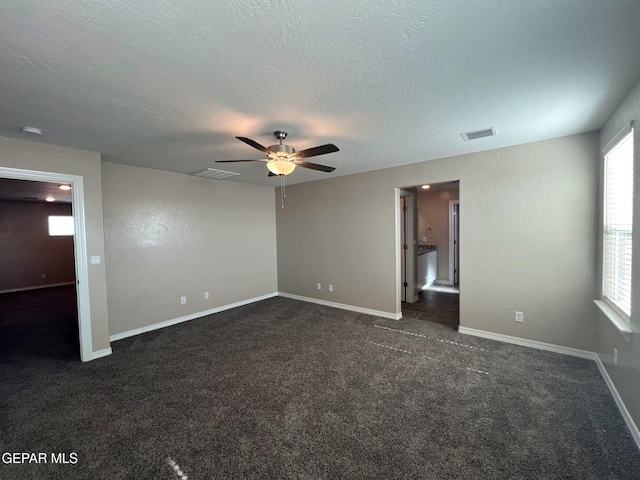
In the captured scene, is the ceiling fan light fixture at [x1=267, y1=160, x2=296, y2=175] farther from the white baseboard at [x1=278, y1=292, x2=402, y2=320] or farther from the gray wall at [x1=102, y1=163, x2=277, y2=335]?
the white baseboard at [x1=278, y1=292, x2=402, y2=320]

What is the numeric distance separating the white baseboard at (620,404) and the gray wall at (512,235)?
37 centimetres

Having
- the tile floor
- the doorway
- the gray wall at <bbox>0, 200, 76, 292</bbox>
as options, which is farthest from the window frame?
the gray wall at <bbox>0, 200, 76, 292</bbox>

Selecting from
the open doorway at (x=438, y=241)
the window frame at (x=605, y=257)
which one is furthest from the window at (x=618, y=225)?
the open doorway at (x=438, y=241)

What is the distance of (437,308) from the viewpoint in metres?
4.97

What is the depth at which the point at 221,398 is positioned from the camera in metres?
2.41

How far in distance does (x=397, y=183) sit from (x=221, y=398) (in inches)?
145

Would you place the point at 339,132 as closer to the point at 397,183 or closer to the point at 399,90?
the point at 399,90

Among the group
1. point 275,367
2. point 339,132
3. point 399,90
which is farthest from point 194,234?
point 399,90

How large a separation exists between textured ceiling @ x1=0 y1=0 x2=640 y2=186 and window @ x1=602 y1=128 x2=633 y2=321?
0.45 metres

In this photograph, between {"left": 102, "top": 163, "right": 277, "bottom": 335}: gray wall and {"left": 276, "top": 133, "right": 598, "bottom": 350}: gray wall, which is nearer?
{"left": 276, "top": 133, "right": 598, "bottom": 350}: gray wall

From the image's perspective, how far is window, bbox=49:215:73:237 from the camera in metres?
7.84

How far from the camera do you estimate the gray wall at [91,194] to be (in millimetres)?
2914

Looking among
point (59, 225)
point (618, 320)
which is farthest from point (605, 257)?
point (59, 225)

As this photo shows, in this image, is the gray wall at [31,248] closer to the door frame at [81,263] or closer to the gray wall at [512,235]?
the door frame at [81,263]
